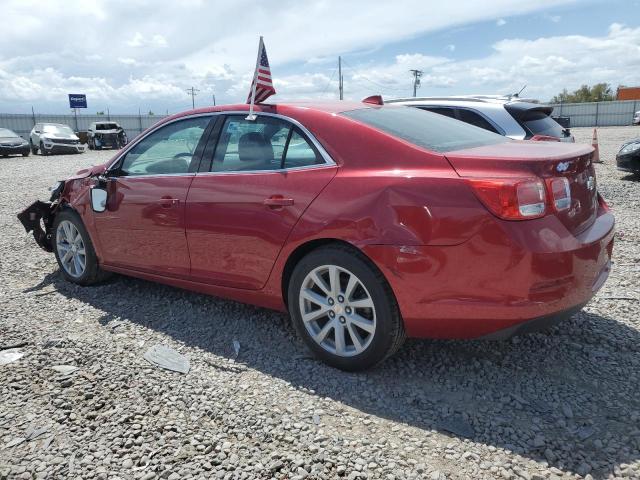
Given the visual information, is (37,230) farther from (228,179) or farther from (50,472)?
(50,472)

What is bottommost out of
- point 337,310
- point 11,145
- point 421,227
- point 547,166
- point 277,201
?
point 337,310

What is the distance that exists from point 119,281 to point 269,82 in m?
2.51

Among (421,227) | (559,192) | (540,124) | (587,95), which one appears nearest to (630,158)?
(540,124)

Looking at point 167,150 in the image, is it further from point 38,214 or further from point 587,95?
point 587,95

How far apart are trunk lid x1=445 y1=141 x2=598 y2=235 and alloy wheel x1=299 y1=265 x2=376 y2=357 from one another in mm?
862

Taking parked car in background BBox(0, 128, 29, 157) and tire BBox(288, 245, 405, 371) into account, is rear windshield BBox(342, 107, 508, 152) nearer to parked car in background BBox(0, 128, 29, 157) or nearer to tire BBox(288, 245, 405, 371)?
tire BBox(288, 245, 405, 371)

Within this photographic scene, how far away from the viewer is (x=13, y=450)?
254cm

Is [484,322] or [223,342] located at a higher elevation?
[484,322]

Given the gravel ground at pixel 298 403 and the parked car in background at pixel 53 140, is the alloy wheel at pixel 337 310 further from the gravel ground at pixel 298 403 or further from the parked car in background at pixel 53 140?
the parked car in background at pixel 53 140

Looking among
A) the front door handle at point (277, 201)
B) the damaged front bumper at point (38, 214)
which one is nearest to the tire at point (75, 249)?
the damaged front bumper at point (38, 214)

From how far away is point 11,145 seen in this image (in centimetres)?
2445

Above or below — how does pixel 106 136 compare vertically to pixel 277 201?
→ above

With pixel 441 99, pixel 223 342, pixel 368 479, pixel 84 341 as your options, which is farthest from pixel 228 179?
pixel 441 99

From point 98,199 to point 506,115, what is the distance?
4547mm
